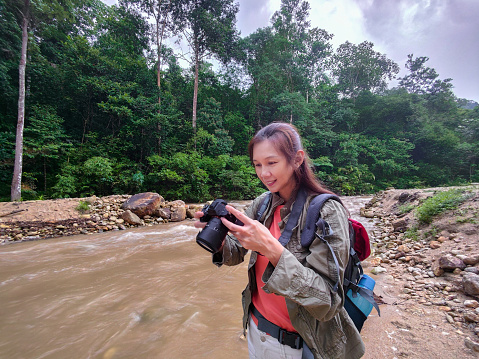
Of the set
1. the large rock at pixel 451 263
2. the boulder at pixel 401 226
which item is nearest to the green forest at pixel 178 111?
the boulder at pixel 401 226

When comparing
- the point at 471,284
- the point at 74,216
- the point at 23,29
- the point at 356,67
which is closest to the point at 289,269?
the point at 471,284

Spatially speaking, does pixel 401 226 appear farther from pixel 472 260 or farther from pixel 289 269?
pixel 289 269

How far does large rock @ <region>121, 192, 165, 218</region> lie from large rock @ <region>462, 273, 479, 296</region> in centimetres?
771

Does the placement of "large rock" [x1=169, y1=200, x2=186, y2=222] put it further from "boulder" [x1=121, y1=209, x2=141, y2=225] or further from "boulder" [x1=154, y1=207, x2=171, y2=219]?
"boulder" [x1=121, y1=209, x2=141, y2=225]

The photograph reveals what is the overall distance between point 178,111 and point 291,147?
47.4 ft

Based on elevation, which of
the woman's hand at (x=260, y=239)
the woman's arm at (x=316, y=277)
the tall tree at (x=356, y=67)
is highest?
the tall tree at (x=356, y=67)

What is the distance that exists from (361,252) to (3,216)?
8.50 metres

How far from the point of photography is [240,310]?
2.53 meters

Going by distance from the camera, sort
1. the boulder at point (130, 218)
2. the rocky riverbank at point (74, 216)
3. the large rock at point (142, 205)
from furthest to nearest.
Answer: the large rock at point (142, 205)
the boulder at point (130, 218)
the rocky riverbank at point (74, 216)

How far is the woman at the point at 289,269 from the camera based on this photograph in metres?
0.70

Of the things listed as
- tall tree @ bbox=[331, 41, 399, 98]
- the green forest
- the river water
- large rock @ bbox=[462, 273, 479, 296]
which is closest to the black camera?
the river water

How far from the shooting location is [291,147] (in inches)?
40.6

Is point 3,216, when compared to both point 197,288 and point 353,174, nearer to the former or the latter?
point 197,288

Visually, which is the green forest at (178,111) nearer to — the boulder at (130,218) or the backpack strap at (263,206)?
the boulder at (130,218)
